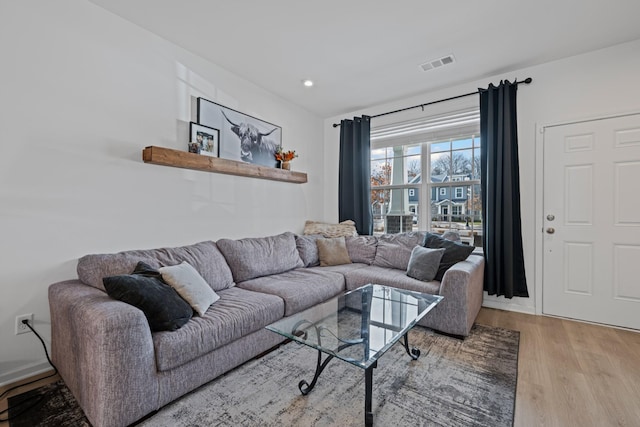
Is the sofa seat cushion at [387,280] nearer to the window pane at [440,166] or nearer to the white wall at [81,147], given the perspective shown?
the window pane at [440,166]

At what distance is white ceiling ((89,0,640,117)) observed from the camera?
2.19m

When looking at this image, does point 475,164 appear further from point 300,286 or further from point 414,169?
point 300,286

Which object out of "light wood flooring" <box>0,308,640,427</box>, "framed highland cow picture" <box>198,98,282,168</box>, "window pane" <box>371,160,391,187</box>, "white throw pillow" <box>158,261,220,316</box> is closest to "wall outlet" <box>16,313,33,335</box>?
"light wood flooring" <box>0,308,640,427</box>

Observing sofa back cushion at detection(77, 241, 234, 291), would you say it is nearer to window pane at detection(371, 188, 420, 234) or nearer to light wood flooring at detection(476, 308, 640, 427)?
light wood flooring at detection(476, 308, 640, 427)

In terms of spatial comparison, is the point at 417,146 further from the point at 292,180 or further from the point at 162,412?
the point at 162,412

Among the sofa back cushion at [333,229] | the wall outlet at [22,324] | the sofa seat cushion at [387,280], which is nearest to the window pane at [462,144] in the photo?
the sofa back cushion at [333,229]

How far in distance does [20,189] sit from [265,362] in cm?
192

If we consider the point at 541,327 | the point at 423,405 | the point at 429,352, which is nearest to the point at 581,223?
the point at 541,327

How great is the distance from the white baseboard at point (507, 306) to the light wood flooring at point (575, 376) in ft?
0.83

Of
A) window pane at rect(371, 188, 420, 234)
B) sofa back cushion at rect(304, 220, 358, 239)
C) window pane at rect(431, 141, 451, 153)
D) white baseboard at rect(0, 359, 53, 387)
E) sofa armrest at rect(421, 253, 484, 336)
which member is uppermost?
window pane at rect(431, 141, 451, 153)

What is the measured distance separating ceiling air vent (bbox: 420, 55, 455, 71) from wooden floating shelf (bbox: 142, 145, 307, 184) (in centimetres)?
188

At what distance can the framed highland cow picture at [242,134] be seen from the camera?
9.67ft

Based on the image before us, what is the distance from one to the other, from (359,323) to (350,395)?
391 millimetres

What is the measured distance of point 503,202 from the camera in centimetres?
311
